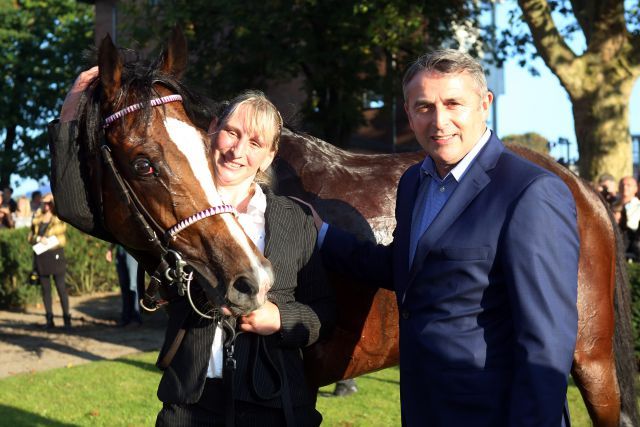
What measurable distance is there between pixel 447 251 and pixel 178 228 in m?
0.96

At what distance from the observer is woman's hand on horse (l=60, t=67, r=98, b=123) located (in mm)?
2900

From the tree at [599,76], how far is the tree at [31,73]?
24.3 meters

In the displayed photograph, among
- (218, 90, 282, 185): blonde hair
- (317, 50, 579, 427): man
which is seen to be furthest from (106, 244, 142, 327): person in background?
(317, 50, 579, 427): man

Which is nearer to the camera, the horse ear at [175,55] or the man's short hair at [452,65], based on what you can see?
the man's short hair at [452,65]

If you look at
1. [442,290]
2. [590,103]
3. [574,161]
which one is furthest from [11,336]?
[574,161]

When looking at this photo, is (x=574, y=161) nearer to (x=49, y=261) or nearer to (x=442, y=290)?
(x=49, y=261)

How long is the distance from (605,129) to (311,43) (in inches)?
298

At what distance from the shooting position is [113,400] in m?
7.03

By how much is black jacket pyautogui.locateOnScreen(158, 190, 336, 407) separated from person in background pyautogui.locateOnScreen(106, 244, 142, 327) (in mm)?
8901

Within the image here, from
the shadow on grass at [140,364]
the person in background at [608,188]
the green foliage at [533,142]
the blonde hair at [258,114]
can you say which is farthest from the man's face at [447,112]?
the person in background at [608,188]

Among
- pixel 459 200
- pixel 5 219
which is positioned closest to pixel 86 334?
pixel 5 219

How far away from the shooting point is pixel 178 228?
2.68 metres

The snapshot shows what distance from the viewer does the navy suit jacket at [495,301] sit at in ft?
7.05

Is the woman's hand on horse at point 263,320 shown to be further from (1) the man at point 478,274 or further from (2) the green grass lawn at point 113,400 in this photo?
(2) the green grass lawn at point 113,400
